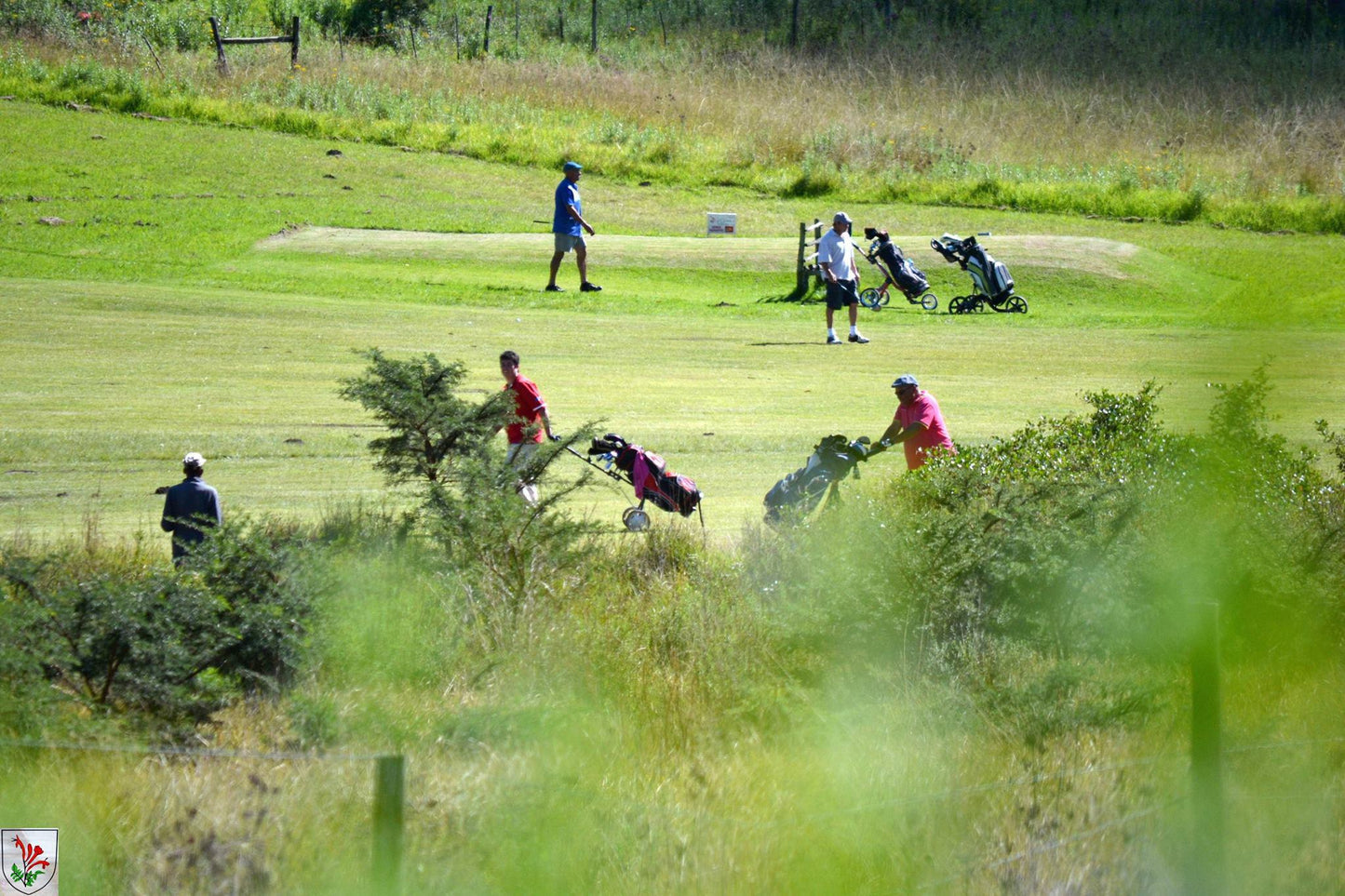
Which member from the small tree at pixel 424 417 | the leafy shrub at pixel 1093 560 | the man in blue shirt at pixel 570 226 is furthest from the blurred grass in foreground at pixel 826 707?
the man in blue shirt at pixel 570 226

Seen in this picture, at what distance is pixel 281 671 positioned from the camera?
29.9ft

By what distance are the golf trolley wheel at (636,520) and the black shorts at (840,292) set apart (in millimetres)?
9523

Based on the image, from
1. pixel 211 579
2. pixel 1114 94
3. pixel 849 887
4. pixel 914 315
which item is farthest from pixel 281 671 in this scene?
pixel 1114 94

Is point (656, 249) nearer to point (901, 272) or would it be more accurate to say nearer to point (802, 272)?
point (802, 272)

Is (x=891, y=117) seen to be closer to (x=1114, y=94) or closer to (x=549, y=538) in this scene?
(x=1114, y=94)

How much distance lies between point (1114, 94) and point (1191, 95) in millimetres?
2165

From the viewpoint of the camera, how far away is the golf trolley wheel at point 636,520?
13242mm

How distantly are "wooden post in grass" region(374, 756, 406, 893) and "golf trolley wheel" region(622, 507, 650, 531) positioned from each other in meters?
8.47

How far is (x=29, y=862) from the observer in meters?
5.71

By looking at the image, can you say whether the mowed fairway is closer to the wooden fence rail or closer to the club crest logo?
the club crest logo

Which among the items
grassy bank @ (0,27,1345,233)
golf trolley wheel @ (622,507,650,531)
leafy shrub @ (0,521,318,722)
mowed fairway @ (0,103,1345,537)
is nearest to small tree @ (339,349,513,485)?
mowed fairway @ (0,103,1345,537)

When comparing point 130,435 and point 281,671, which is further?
point 130,435

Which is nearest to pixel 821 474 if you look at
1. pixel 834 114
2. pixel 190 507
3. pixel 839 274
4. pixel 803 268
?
pixel 190 507

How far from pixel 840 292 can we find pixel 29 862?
58.5 ft
